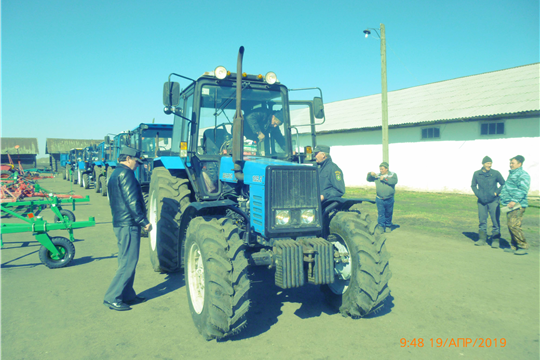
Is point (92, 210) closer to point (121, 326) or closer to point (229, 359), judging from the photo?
point (121, 326)

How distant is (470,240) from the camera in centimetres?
770

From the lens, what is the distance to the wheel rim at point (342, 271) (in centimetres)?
392

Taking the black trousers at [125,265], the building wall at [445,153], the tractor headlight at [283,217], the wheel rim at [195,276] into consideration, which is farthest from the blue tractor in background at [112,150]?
the building wall at [445,153]

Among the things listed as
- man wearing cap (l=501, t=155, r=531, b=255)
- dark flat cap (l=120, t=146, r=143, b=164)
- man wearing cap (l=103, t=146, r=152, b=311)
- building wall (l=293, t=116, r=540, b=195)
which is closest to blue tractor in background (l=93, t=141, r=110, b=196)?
dark flat cap (l=120, t=146, r=143, b=164)

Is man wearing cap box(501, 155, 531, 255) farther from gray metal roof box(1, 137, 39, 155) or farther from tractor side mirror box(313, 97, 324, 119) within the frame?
gray metal roof box(1, 137, 39, 155)

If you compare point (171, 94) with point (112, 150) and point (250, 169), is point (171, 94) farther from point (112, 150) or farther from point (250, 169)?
point (112, 150)

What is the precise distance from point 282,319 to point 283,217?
1165 millimetres

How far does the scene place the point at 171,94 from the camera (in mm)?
4672

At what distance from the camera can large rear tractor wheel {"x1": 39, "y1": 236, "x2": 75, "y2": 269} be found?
5.65m

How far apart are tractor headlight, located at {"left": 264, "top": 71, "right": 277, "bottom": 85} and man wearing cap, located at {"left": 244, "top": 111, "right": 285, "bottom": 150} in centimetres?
44

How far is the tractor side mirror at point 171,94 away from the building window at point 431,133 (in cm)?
1590

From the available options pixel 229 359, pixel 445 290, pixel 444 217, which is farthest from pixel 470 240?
pixel 229 359

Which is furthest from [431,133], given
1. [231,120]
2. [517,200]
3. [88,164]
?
[88,164]

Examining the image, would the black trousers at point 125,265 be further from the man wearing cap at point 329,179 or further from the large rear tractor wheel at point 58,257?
the man wearing cap at point 329,179
